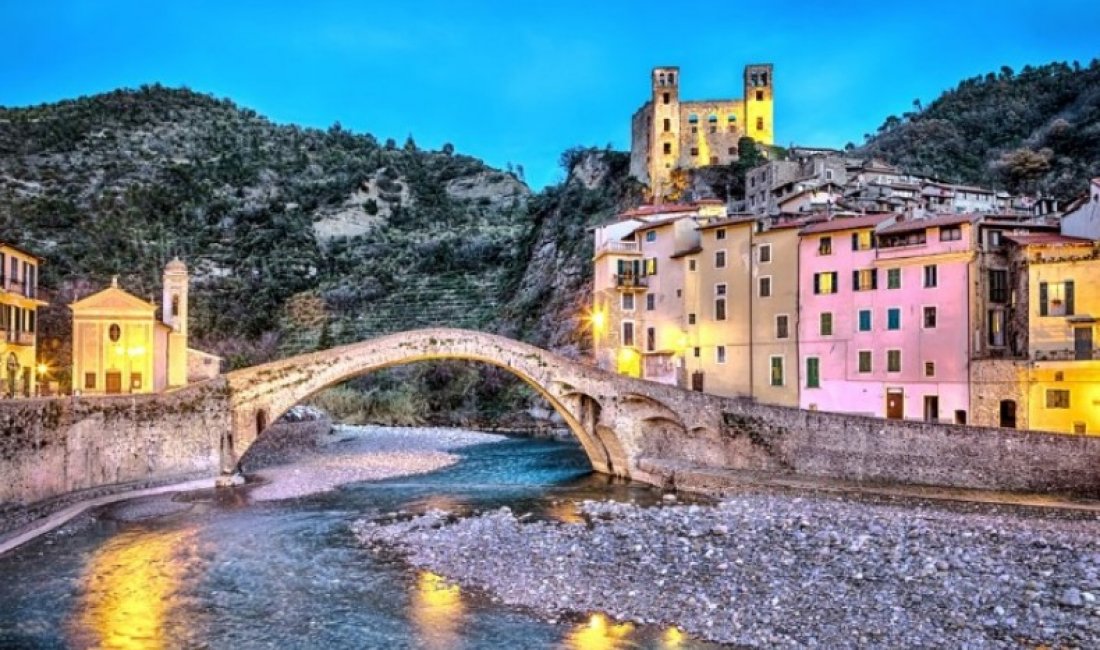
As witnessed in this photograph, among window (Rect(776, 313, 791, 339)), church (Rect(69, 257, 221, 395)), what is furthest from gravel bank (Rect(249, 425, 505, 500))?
window (Rect(776, 313, 791, 339))

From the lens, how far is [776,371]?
104 feet

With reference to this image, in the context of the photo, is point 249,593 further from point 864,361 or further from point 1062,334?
point 1062,334

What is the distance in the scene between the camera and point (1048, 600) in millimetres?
14102

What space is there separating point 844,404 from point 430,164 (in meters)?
90.4

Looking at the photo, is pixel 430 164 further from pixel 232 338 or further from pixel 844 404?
pixel 844 404

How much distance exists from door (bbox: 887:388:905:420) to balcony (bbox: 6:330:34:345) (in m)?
31.2

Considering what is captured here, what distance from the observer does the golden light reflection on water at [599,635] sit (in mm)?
12797

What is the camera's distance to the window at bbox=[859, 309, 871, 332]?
29308 mm

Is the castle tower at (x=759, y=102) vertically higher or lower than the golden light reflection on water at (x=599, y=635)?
higher

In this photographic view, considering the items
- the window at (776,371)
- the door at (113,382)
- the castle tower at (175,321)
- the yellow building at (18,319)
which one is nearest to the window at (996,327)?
the window at (776,371)

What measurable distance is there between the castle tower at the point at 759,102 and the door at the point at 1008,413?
143ft

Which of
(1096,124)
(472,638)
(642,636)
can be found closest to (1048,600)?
(642,636)

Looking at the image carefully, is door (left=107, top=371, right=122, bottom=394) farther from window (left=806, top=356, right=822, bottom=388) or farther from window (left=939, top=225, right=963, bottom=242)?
window (left=939, top=225, right=963, bottom=242)

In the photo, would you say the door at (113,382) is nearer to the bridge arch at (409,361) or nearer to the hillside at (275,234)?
the bridge arch at (409,361)
